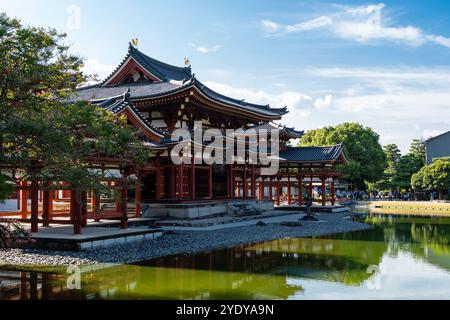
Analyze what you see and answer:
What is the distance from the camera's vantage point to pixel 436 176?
5781 centimetres

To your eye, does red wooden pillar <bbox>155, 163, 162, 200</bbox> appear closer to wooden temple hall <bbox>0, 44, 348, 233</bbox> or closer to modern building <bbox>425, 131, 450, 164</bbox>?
wooden temple hall <bbox>0, 44, 348, 233</bbox>

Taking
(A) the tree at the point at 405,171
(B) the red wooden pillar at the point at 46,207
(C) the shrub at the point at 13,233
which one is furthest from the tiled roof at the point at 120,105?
(A) the tree at the point at 405,171

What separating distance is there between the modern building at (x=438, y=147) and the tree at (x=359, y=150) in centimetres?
915

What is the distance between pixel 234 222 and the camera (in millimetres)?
28125

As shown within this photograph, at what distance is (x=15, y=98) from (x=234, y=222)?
1745 centimetres

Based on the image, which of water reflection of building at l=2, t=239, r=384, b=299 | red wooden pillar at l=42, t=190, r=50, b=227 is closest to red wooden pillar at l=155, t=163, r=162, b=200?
red wooden pillar at l=42, t=190, r=50, b=227

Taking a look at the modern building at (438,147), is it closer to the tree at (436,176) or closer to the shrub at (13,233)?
the tree at (436,176)

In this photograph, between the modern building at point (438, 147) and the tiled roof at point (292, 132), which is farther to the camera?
the modern building at point (438, 147)

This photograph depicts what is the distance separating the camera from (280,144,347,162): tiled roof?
3981cm

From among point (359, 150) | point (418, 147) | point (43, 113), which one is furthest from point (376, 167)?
point (43, 113)

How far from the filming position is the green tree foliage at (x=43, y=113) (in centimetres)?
1216

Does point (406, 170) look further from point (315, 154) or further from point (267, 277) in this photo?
point (267, 277)

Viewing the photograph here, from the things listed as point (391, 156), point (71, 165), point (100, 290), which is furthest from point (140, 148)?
point (391, 156)
